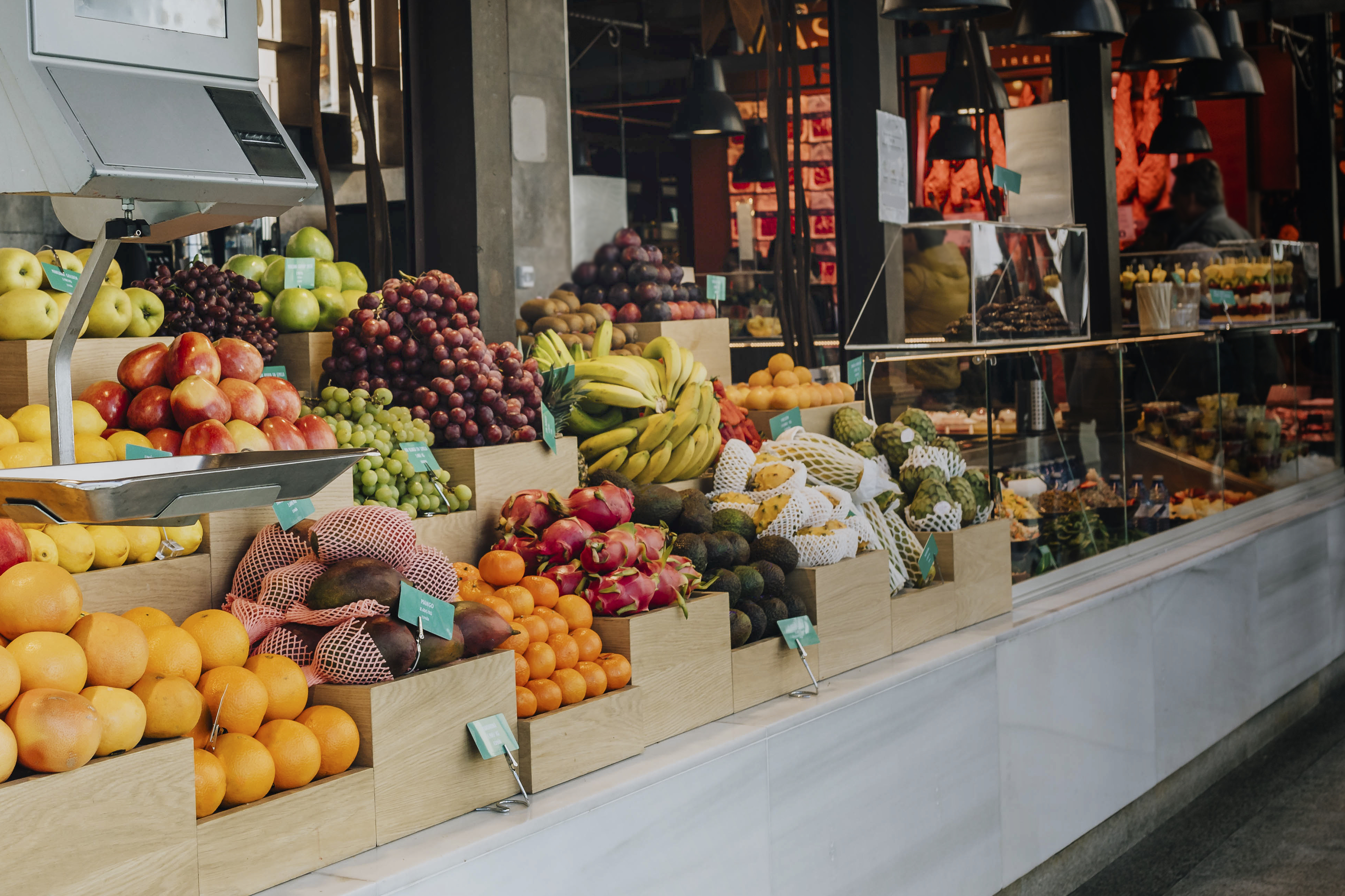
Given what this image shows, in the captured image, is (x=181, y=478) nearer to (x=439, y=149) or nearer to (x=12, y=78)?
(x=12, y=78)

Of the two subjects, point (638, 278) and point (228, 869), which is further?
point (638, 278)

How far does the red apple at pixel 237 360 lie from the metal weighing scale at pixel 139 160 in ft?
2.58

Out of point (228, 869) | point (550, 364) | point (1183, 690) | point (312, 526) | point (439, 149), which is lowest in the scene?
point (1183, 690)

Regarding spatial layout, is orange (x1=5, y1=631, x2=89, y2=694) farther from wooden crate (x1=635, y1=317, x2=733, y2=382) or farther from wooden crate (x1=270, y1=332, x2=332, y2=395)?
wooden crate (x1=635, y1=317, x2=733, y2=382)

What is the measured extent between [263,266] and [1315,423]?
5081 mm

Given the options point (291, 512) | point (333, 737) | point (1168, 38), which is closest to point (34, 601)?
point (333, 737)

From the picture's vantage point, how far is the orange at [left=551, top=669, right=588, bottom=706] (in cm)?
221

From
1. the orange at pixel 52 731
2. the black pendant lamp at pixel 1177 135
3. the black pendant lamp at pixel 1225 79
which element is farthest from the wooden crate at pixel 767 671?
the black pendant lamp at pixel 1177 135

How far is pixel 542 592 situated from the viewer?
2385mm

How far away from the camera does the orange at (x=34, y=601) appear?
1.59 m

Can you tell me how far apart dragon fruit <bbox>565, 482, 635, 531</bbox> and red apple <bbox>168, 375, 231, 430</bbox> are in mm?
711

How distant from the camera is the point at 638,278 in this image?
465 centimetres

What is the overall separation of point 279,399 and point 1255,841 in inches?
126

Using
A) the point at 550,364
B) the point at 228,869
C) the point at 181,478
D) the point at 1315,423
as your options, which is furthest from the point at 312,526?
the point at 1315,423
